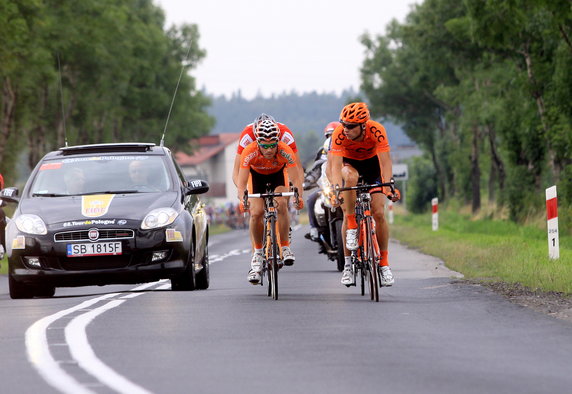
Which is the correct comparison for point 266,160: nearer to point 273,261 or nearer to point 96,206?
point 273,261

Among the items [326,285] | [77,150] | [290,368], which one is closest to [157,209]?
[77,150]

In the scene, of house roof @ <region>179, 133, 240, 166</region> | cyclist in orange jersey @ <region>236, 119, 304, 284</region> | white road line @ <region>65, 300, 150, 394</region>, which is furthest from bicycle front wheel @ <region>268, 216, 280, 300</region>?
house roof @ <region>179, 133, 240, 166</region>

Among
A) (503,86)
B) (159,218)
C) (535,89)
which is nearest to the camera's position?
(159,218)

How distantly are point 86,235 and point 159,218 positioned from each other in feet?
2.44

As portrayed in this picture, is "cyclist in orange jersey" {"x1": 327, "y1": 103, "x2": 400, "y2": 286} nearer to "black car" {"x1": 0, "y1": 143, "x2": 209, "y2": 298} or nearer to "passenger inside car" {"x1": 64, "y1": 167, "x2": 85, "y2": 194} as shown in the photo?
"black car" {"x1": 0, "y1": 143, "x2": 209, "y2": 298}

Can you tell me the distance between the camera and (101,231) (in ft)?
43.5

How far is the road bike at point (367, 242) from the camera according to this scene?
12578mm

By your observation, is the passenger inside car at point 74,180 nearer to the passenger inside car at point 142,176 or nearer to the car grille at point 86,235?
the passenger inside car at point 142,176

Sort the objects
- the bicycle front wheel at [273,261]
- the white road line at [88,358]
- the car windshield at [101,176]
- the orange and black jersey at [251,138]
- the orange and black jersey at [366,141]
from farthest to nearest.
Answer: the car windshield at [101,176] → the orange and black jersey at [251,138] → the bicycle front wheel at [273,261] → the orange and black jersey at [366,141] → the white road line at [88,358]

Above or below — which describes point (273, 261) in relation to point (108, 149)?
below

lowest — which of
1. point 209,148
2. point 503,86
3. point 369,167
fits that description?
point 369,167

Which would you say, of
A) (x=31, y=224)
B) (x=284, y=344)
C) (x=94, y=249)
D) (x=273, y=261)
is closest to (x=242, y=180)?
(x=273, y=261)

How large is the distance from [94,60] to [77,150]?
44603mm

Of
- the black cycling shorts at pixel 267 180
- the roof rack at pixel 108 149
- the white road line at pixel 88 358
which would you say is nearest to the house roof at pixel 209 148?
the roof rack at pixel 108 149
